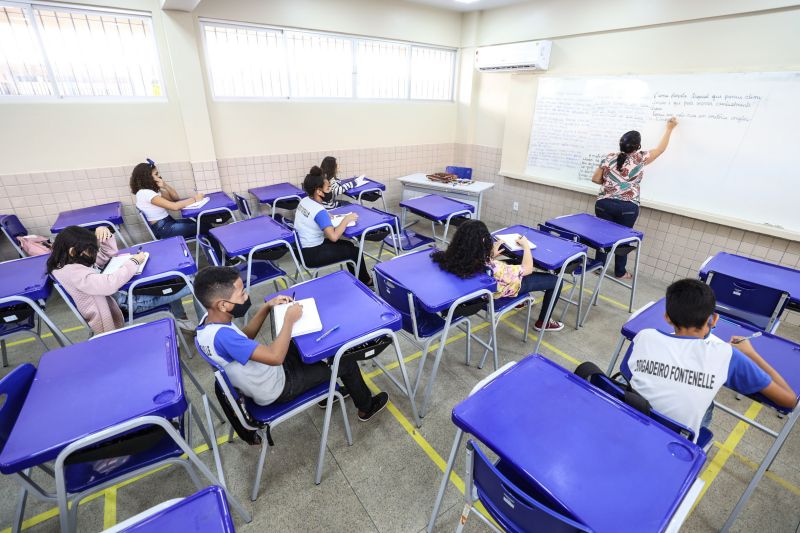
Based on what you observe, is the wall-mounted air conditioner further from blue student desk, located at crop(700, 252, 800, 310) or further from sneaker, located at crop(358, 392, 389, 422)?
sneaker, located at crop(358, 392, 389, 422)

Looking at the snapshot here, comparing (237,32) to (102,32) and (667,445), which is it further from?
(667,445)

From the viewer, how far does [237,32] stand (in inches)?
169

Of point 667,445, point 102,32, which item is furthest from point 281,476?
point 102,32

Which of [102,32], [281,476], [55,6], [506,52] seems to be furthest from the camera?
[506,52]

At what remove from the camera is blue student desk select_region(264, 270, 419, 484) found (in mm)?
1691

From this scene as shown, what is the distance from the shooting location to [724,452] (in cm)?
218

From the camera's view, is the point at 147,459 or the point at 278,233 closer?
the point at 147,459

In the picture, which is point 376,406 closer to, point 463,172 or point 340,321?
point 340,321

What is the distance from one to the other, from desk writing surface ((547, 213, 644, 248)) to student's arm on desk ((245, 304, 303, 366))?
8.51ft

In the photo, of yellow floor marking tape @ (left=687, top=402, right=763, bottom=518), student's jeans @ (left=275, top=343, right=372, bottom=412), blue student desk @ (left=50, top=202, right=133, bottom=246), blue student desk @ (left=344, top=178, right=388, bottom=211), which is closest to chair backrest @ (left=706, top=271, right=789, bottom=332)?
yellow floor marking tape @ (left=687, top=402, right=763, bottom=518)

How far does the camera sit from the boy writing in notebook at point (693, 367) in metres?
1.38

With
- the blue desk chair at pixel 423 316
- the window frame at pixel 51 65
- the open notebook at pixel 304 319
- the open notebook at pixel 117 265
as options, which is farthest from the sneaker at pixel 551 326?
the window frame at pixel 51 65

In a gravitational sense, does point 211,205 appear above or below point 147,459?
above

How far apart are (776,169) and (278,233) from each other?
446 centimetres
